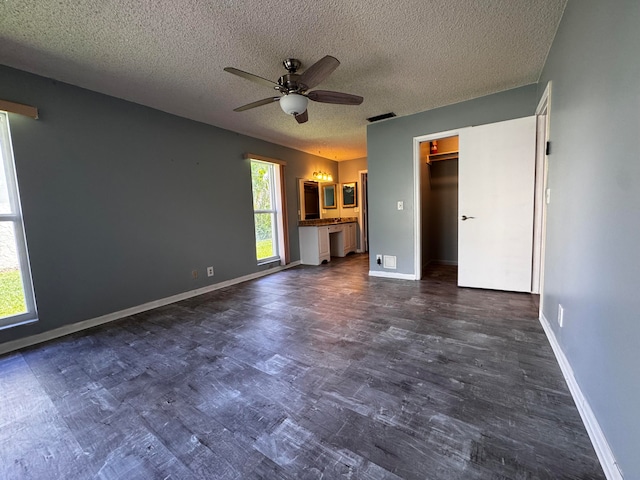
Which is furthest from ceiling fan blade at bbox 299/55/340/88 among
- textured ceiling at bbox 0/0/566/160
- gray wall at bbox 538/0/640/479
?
gray wall at bbox 538/0/640/479

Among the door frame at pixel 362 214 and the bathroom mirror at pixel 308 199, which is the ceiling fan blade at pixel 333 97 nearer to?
the bathroom mirror at pixel 308 199

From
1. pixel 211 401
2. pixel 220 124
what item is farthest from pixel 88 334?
pixel 220 124

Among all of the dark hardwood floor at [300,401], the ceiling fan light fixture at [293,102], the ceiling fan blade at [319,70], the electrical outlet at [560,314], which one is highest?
the ceiling fan blade at [319,70]

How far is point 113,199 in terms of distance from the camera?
288cm

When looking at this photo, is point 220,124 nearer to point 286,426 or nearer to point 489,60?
point 489,60

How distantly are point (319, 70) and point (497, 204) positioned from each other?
256cm

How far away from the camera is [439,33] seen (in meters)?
2.04

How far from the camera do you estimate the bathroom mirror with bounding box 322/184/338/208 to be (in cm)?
668

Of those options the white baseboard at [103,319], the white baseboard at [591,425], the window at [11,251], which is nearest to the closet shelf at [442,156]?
the white baseboard at [591,425]

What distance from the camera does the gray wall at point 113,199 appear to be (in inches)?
94.3

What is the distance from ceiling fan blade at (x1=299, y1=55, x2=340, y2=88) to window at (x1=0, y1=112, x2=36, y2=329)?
2.56m

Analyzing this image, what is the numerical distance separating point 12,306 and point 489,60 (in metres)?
4.82

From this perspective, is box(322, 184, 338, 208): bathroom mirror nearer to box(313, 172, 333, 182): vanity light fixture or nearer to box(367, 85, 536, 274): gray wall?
box(313, 172, 333, 182): vanity light fixture

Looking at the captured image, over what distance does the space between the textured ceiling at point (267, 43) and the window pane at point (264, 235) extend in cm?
212
